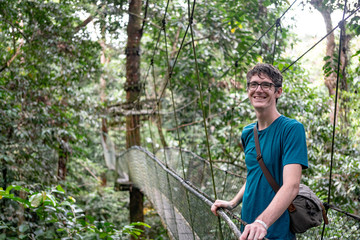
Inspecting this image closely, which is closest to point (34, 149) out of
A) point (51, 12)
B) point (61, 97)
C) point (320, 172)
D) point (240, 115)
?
point (61, 97)

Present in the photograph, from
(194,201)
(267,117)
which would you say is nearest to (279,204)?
(267,117)

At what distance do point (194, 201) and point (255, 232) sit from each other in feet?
2.58

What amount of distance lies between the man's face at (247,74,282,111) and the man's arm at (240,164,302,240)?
7.8 inches

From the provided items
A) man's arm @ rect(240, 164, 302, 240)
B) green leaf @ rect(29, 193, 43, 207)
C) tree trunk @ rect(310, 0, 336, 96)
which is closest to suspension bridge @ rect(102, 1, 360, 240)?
man's arm @ rect(240, 164, 302, 240)

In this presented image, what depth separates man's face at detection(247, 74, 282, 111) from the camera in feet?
3.61

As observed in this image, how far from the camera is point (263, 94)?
1.10 metres

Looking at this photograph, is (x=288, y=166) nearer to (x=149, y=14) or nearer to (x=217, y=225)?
(x=217, y=225)

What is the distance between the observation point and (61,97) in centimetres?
438

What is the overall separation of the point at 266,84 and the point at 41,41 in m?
3.11

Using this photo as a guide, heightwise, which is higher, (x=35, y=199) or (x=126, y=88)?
(x=126, y=88)

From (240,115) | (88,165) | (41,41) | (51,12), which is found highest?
(51,12)

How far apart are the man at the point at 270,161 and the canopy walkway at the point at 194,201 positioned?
0.28ft

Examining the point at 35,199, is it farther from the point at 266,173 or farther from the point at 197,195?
the point at 266,173

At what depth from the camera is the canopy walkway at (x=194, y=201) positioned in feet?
4.58
